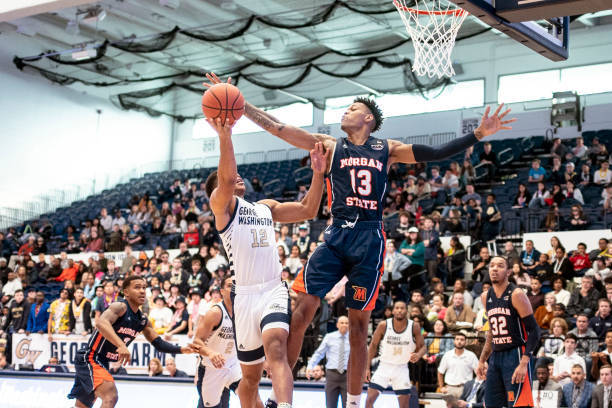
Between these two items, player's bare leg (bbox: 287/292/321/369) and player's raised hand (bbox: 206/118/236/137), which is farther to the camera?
player's bare leg (bbox: 287/292/321/369)

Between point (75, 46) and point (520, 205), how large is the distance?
51.1 ft

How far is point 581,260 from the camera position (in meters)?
14.0

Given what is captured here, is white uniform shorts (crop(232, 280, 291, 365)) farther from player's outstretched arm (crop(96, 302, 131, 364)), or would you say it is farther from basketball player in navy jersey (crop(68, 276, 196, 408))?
basketball player in navy jersey (crop(68, 276, 196, 408))

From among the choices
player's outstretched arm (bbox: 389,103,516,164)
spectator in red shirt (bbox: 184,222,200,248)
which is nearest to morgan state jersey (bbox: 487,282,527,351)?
player's outstretched arm (bbox: 389,103,516,164)

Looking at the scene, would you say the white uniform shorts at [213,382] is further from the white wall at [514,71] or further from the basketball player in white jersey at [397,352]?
the white wall at [514,71]

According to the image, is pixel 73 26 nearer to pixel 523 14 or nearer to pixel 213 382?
pixel 213 382

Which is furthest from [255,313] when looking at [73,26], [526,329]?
[73,26]

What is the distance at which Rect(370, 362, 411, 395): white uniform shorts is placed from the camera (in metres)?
10.3

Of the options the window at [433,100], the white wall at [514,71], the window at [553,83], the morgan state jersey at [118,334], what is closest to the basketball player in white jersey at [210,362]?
the morgan state jersey at [118,334]

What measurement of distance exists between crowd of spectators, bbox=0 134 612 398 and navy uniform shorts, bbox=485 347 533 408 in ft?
10.8

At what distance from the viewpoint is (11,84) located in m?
27.1

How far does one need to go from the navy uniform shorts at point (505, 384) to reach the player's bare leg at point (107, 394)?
156 inches

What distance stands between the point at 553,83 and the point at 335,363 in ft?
52.7

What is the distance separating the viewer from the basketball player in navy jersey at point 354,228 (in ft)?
19.3
